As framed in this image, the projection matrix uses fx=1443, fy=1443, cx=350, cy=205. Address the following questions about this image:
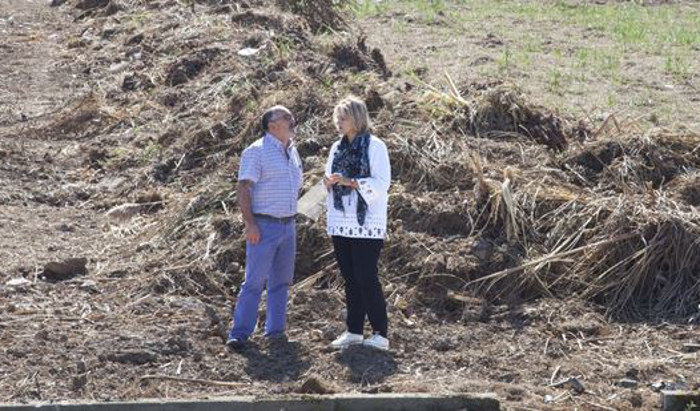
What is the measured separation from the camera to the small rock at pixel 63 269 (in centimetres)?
1038

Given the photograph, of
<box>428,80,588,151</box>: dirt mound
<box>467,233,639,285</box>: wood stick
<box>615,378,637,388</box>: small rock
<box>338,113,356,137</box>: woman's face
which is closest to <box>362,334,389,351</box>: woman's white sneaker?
<box>467,233,639,285</box>: wood stick

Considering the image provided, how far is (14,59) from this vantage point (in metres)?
18.8

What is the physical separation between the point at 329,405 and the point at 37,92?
32.9 feet

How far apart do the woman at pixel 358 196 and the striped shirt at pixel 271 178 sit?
0.27 metres

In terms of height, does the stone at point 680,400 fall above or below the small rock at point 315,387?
below

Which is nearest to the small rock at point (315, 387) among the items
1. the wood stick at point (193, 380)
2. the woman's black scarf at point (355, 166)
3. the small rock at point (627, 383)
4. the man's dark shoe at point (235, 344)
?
the wood stick at point (193, 380)

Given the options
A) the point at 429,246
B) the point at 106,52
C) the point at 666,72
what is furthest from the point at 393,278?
the point at 106,52

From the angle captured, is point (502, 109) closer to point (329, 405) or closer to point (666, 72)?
point (329, 405)

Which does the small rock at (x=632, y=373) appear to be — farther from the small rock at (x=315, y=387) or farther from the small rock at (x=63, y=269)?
Result: the small rock at (x=63, y=269)

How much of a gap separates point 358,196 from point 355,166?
19cm

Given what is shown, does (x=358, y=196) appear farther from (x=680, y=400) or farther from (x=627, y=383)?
(x=680, y=400)

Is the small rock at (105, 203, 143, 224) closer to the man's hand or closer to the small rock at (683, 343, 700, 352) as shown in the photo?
the man's hand

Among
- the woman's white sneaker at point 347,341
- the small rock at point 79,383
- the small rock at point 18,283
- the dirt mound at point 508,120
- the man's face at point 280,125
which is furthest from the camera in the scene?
the dirt mound at point 508,120

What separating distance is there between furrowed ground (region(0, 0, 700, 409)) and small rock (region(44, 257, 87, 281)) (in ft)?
0.06
